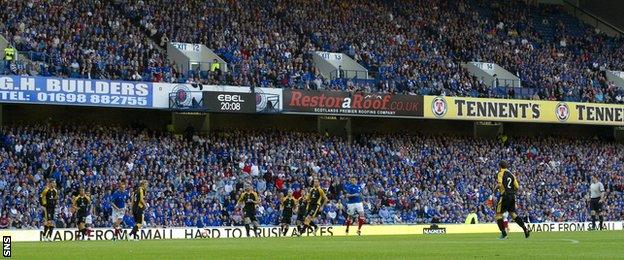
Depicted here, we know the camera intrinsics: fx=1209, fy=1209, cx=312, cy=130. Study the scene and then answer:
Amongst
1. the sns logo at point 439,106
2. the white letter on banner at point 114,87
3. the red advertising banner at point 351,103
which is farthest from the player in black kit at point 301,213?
the sns logo at point 439,106

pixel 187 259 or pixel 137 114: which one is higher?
pixel 137 114

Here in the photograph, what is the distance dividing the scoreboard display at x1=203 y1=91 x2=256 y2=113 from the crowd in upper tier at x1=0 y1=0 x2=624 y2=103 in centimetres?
93

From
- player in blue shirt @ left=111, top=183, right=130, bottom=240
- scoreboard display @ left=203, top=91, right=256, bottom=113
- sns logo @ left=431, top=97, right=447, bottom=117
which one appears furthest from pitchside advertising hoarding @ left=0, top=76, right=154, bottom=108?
sns logo @ left=431, top=97, right=447, bottom=117

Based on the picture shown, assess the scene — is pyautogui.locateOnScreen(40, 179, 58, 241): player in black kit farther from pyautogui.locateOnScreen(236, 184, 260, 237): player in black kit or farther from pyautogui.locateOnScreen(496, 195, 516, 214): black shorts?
pyautogui.locateOnScreen(496, 195, 516, 214): black shorts

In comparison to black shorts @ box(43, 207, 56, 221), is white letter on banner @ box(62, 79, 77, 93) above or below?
above

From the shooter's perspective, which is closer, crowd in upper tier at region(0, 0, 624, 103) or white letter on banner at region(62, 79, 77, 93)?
white letter on banner at region(62, 79, 77, 93)

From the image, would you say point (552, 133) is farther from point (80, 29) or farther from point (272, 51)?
point (80, 29)

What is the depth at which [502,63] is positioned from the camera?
210 feet

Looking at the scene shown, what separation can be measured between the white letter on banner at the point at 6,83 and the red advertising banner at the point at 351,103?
12.4 meters

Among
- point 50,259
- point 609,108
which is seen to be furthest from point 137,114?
point 50,259

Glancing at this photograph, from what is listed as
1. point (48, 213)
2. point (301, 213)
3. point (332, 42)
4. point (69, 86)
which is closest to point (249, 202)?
point (301, 213)

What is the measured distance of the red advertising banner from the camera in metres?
53.4

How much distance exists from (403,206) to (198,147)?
→ 9.04 m

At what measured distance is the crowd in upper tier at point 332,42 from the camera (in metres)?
50.1
